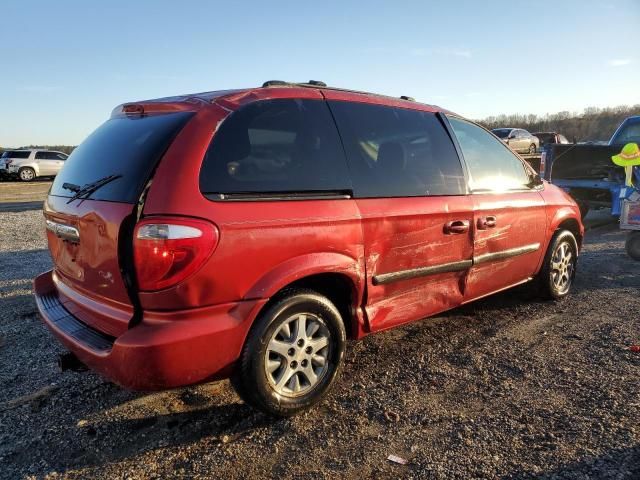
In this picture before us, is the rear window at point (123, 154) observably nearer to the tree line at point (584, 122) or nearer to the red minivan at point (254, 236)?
the red minivan at point (254, 236)

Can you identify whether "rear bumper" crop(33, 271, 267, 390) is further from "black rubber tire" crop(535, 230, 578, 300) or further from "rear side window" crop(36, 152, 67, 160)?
"rear side window" crop(36, 152, 67, 160)

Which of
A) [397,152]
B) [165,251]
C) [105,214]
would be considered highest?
[397,152]

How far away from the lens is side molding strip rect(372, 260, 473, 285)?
10.3 ft

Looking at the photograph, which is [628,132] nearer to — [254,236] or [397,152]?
[397,152]

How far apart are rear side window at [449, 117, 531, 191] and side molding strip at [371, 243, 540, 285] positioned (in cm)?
53

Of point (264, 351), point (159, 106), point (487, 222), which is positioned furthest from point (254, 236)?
point (487, 222)

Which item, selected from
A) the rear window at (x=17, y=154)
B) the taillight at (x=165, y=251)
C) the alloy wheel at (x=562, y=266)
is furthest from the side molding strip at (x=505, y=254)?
the rear window at (x=17, y=154)

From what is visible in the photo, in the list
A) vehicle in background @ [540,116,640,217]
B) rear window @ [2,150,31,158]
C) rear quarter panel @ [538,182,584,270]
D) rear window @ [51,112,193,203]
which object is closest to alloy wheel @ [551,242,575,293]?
rear quarter panel @ [538,182,584,270]

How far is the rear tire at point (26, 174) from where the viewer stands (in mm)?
26009

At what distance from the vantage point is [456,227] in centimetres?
358

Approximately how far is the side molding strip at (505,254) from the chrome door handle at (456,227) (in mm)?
293

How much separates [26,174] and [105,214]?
28.1 metres

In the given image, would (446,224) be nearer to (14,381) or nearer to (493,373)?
(493,373)

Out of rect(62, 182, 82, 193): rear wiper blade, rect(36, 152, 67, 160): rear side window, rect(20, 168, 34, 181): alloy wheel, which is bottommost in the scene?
rect(20, 168, 34, 181): alloy wheel
